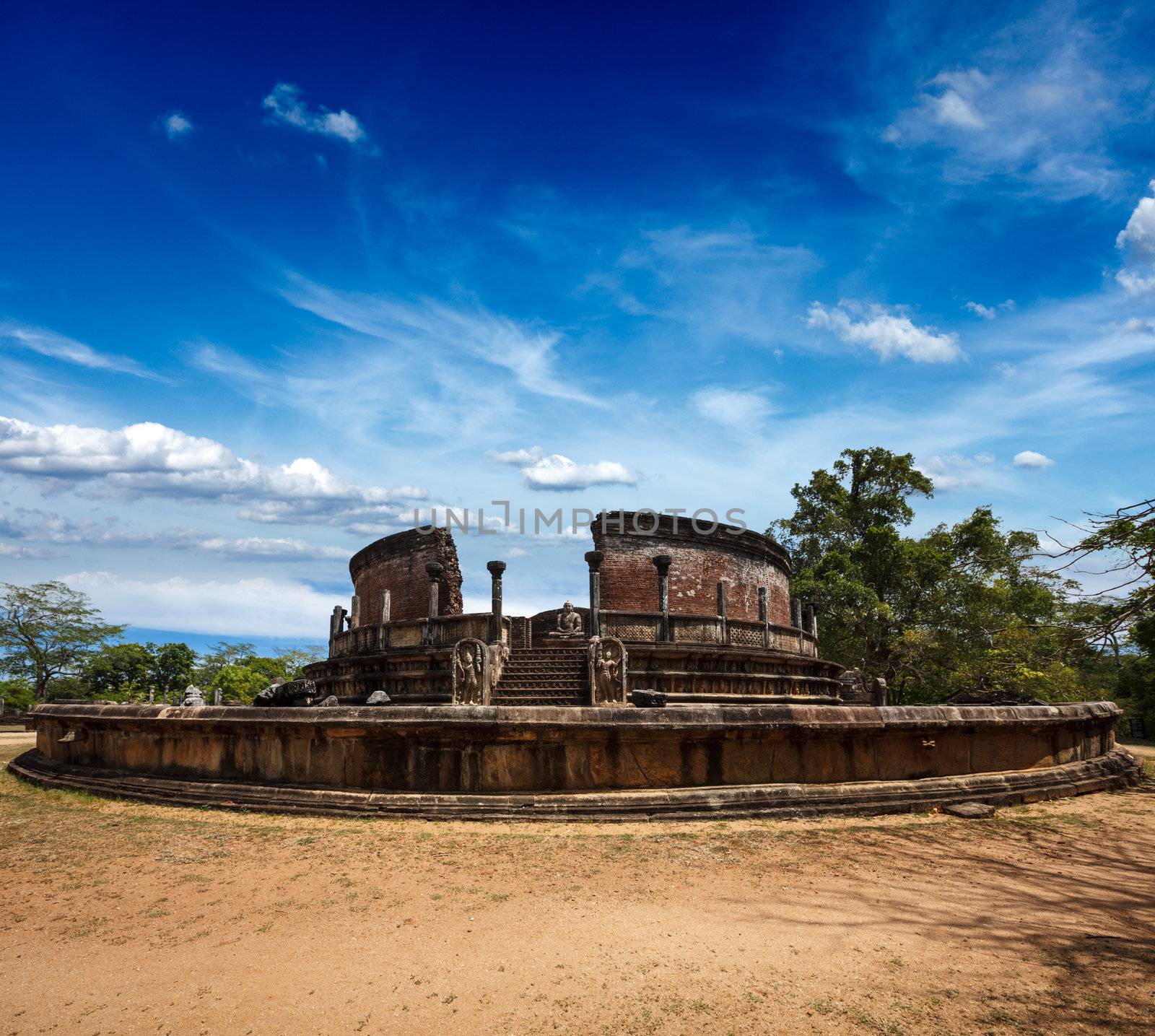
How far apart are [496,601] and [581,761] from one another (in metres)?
8.37

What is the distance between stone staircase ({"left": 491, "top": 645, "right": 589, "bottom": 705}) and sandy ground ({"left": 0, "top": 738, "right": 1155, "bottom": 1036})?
636 cm

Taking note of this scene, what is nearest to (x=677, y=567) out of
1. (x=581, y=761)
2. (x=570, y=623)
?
(x=570, y=623)

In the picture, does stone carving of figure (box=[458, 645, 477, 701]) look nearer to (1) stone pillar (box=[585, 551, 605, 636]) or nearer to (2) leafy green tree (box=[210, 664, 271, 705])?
(1) stone pillar (box=[585, 551, 605, 636])

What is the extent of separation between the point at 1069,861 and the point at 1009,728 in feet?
8.15

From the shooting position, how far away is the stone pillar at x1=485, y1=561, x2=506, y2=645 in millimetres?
13961

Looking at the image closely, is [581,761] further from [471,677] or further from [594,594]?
[594,594]

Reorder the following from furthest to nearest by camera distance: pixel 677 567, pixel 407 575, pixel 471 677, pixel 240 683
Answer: pixel 240 683
pixel 407 575
pixel 677 567
pixel 471 677

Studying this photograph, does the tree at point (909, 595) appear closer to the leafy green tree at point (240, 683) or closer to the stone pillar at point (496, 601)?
the stone pillar at point (496, 601)

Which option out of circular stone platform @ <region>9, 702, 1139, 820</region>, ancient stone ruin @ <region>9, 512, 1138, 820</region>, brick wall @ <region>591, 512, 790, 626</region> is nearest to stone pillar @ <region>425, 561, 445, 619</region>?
brick wall @ <region>591, 512, 790, 626</region>

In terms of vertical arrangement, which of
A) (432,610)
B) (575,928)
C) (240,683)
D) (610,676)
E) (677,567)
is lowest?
(575,928)

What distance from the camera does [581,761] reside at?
6.02 meters

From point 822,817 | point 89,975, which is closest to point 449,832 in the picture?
point 89,975

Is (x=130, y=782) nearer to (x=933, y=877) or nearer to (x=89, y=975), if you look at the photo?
(x=89, y=975)

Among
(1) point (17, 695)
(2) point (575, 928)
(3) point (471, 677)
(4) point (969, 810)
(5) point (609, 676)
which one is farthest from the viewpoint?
(1) point (17, 695)
